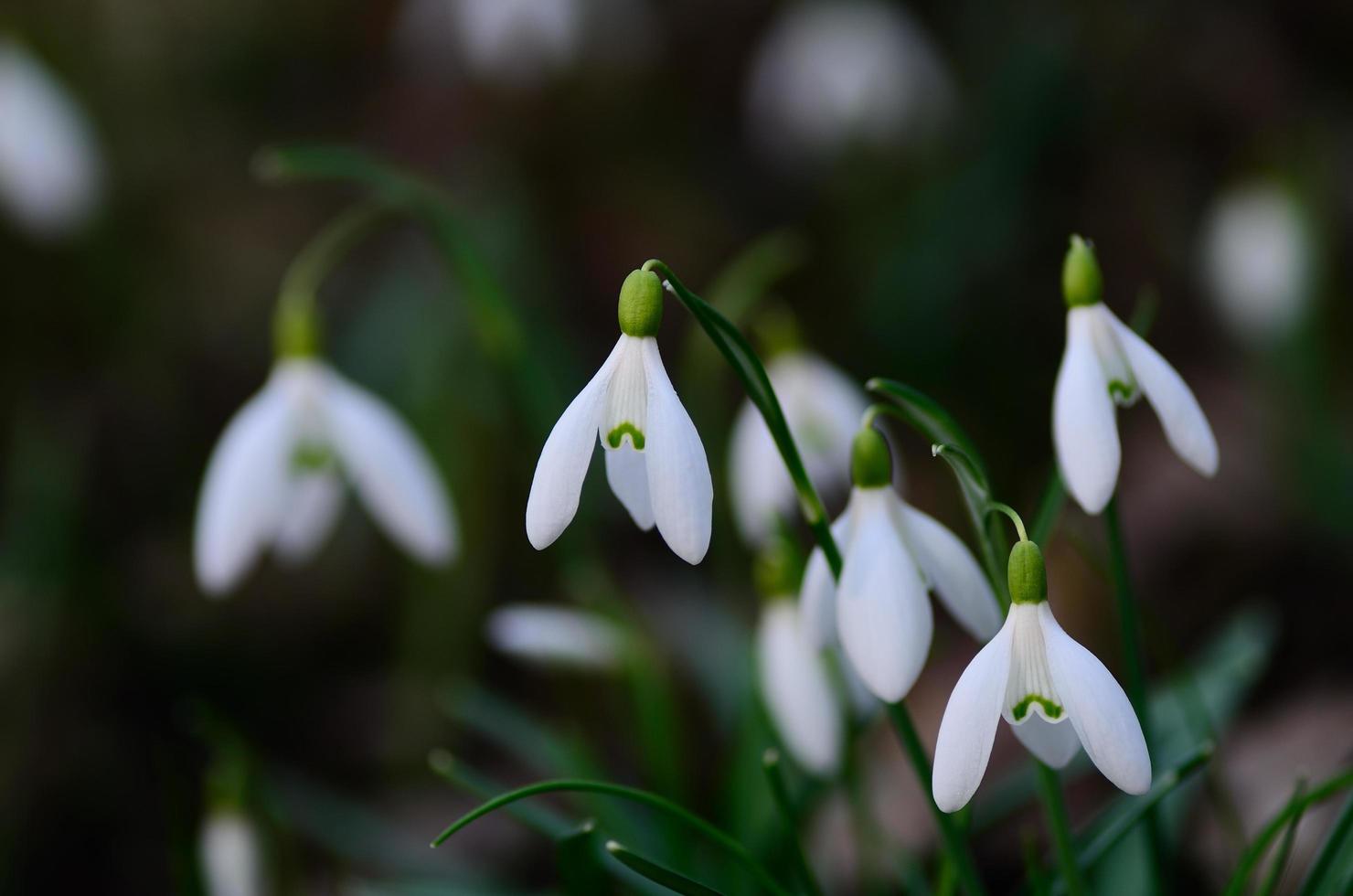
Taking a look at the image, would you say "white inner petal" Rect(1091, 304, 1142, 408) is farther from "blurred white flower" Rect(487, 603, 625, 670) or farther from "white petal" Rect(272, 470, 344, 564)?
"white petal" Rect(272, 470, 344, 564)

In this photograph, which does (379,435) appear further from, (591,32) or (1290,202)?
(591,32)

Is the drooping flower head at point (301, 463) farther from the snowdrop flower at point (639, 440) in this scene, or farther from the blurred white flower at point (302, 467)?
the snowdrop flower at point (639, 440)

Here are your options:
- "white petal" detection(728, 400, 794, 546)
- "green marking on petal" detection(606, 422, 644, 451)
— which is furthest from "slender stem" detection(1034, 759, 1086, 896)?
"white petal" detection(728, 400, 794, 546)

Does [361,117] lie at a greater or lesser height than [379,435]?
greater

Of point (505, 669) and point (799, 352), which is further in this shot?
point (505, 669)

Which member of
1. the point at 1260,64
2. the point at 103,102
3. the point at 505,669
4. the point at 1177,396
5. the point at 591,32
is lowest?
the point at 1177,396

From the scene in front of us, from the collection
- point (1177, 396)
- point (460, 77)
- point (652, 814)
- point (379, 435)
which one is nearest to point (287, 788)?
point (652, 814)

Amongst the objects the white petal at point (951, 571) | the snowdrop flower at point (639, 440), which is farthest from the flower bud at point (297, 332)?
the white petal at point (951, 571)
